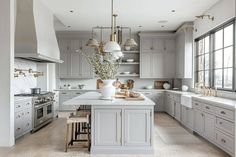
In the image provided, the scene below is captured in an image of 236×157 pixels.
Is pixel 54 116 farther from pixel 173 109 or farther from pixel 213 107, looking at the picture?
pixel 213 107

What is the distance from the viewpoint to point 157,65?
8.91 metres

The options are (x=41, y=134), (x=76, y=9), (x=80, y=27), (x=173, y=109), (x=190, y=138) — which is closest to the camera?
(x=190, y=138)

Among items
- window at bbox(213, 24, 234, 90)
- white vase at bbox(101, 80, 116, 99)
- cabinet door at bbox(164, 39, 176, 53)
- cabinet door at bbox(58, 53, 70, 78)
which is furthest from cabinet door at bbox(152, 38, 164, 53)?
white vase at bbox(101, 80, 116, 99)

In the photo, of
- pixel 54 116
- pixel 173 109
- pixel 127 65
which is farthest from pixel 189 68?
pixel 54 116

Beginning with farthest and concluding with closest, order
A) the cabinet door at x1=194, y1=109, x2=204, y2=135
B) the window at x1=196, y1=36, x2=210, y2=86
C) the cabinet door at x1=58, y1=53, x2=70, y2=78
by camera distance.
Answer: the cabinet door at x1=58, y1=53, x2=70, y2=78, the window at x1=196, y1=36, x2=210, y2=86, the cabinet door at x1=194, y1=109, x2=204, y2=135

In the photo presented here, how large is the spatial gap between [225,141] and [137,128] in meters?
1.43

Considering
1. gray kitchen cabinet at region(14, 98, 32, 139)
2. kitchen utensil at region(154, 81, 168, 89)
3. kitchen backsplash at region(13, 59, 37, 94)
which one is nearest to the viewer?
gray kitchen cabinet at region(14, 98, 32, 139)

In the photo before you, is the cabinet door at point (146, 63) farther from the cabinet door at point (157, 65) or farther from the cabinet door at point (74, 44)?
the cabinet door at point (74, 44)

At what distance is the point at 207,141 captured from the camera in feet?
15.8

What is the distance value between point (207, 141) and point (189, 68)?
3.08m

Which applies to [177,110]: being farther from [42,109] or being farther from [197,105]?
[42,109]

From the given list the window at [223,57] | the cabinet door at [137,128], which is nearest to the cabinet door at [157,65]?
the window at [223,57]

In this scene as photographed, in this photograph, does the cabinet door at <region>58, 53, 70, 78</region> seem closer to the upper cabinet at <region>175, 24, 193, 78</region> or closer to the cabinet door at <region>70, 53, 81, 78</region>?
the cabinet door at <region>70, 53, 81, 78</region>

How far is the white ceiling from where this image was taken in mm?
5539
